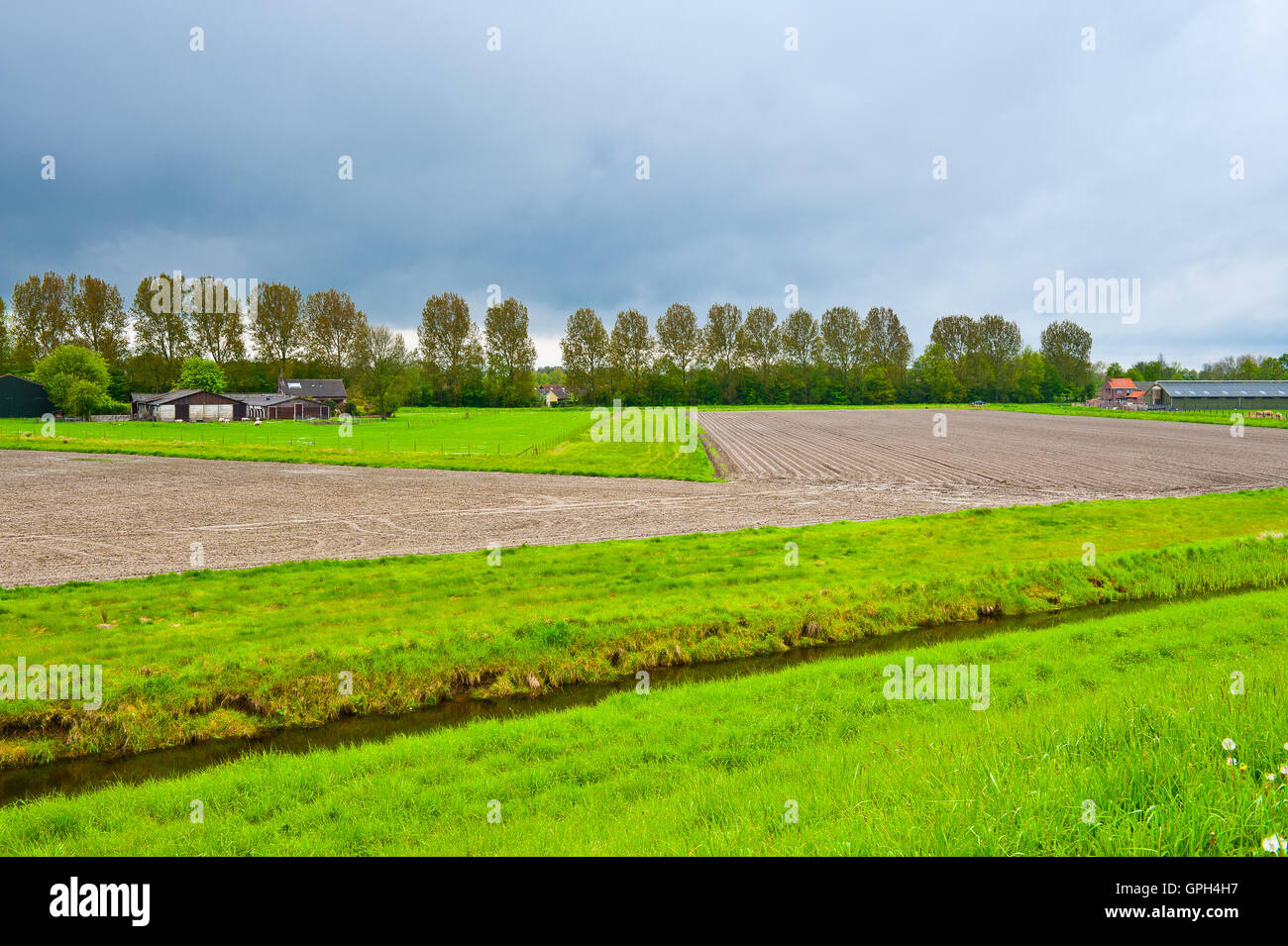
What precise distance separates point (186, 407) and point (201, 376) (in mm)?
8715

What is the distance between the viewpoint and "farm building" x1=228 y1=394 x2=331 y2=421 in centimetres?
11439

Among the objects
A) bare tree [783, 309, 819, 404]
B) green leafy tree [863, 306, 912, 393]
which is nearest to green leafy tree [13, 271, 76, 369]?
bare tree [783, 309, 819, 404]

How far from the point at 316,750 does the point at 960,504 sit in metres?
26.2

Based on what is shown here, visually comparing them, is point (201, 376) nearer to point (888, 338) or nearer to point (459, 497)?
point (459, 497)

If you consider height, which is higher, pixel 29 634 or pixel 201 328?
pixel 201 328

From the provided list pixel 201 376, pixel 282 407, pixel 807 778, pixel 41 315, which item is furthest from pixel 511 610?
pixel 41 315

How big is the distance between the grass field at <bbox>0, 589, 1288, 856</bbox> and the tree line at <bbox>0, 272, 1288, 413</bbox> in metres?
126

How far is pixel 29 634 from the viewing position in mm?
12102

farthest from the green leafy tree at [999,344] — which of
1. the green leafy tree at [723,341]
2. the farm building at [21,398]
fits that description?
the farm building at [21,398]

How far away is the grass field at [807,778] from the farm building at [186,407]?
119 meters

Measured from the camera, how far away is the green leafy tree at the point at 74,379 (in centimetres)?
9856

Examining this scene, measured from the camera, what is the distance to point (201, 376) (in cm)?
11412
